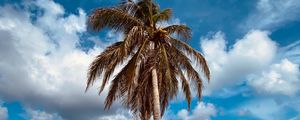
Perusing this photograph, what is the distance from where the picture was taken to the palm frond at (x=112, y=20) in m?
20.4

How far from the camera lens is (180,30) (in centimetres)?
2180

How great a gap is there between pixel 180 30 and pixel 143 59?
9.80 feet

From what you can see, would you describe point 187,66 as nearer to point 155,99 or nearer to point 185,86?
point 185,86

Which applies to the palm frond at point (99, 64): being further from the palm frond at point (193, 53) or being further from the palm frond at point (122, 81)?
the palm frond at point (193, 53)

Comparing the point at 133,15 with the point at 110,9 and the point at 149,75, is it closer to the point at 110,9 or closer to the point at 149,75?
the point at 110,9

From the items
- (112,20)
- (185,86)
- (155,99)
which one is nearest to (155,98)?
(155,99)

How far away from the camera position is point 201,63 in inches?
848

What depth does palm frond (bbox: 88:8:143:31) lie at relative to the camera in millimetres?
20375

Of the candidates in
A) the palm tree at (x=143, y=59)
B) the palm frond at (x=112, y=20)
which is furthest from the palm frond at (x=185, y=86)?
the palm frond at (x=112, y=20)

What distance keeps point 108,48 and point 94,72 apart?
1.51 meters

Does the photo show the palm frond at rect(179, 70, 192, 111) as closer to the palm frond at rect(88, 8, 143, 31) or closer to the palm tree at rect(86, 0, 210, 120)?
the palm tree at rect(86, 0, 210, 120)

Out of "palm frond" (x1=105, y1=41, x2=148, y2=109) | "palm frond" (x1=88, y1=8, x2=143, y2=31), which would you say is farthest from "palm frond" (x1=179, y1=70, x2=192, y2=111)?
"palm frond" (x1=88, y1=8, x2=143, y2=31)

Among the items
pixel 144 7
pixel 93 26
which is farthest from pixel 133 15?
pixel 93 26

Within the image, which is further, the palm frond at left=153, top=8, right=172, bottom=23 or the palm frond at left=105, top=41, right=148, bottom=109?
the palm frond at left=153, top=8, right=172, bottom=23
